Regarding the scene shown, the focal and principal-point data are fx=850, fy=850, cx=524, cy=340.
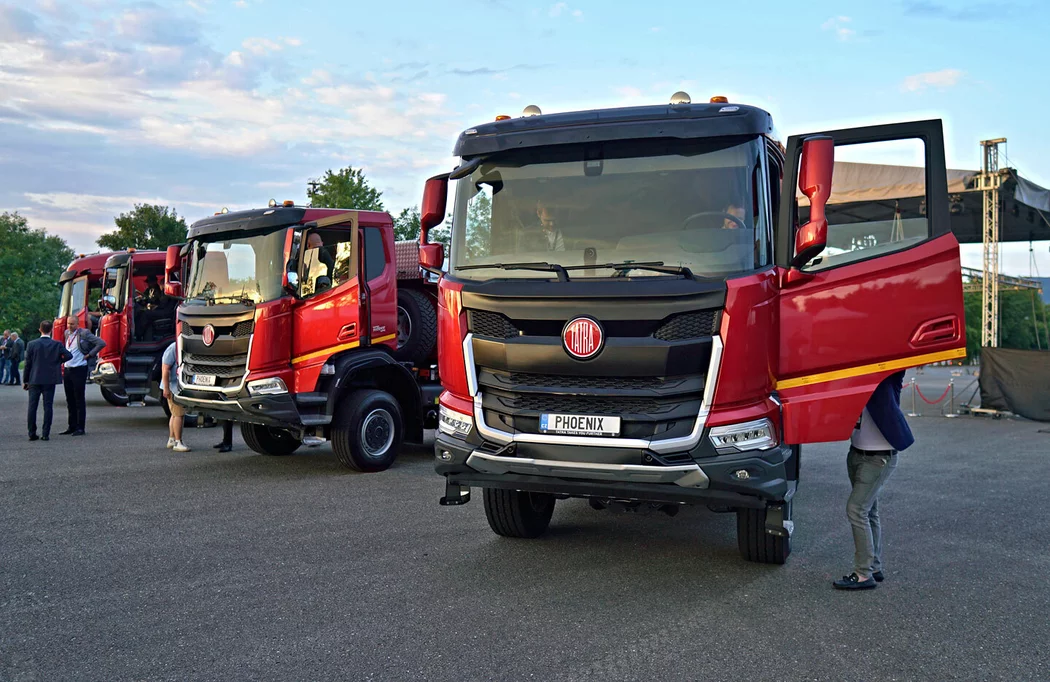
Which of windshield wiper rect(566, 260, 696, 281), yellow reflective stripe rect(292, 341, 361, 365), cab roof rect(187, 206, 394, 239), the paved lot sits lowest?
the paved lot

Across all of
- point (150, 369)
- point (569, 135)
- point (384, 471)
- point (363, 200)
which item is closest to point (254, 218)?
point (384, 471)

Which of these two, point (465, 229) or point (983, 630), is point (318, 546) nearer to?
point (465, 229)

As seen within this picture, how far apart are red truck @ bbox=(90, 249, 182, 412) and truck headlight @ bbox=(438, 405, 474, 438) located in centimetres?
1089

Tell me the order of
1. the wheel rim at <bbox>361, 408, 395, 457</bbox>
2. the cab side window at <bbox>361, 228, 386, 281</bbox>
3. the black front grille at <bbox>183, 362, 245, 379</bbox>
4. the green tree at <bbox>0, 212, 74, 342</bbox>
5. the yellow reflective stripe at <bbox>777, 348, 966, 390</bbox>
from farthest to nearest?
the green tree at <bbox>0, 212, 74, 342</bbox>, the wheel rim at <bbox>361, 408, 395, 457</bbox>, the cab side window at <bbox>361, 228, 386, 281</bbox>, the black front grille at <bbox>183, 362, 245, 379</bbox>, the yellow reflective stripe at <bbox>777, 348, 966, 390</bbox>

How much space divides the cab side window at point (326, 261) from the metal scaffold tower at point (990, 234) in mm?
13114

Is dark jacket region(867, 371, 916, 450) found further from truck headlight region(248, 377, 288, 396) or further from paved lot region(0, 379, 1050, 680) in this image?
truck headlight region(248, 377, 288, 396)

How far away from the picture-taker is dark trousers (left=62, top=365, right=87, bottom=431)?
539 inches

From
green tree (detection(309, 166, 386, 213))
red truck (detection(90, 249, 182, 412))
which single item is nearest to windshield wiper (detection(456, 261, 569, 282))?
red truck (detection(90, 249, 182, 412))

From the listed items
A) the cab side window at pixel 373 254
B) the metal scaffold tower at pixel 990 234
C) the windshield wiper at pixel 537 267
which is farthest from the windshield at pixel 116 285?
the metal scaffold tower at pixel 990 234

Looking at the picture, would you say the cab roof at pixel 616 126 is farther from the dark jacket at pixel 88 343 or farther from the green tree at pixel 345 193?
the green tree at pixel 345 193

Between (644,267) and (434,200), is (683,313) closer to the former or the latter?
(644,267)

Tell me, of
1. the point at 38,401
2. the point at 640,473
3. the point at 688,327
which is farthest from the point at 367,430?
the point at 38,401

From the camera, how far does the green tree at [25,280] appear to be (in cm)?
6353

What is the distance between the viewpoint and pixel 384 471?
10.1 m
